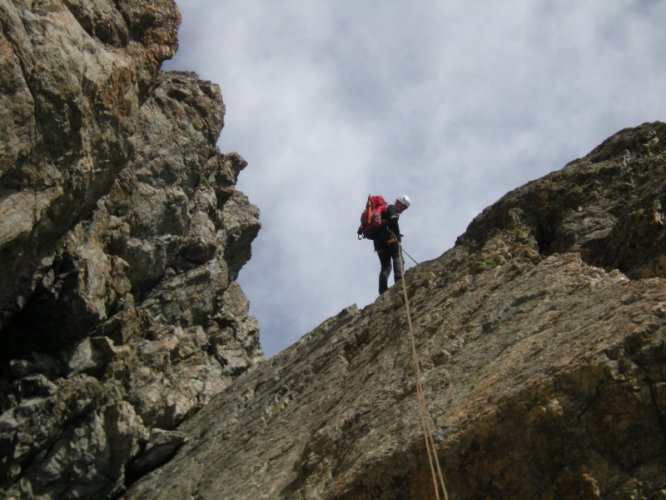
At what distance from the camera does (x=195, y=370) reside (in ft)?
62.5

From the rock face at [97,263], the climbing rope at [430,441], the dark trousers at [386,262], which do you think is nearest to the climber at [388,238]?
the dark trousers at [386,262]

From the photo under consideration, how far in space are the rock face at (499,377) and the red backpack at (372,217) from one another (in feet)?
8.28

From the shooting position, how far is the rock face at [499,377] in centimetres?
711

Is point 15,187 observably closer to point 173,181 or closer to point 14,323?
point 14,323

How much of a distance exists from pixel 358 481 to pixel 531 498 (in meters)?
2.13

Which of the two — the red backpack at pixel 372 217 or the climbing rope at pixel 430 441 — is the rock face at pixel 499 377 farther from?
the red backpack at pixel 372 217

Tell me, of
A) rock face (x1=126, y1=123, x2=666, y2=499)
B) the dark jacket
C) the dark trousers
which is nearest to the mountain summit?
rock face (x1=126, y1=123, x2=666, y2=499)

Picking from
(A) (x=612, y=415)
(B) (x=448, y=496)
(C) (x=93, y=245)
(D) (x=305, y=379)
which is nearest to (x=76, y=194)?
(C) (x=93, y=245)

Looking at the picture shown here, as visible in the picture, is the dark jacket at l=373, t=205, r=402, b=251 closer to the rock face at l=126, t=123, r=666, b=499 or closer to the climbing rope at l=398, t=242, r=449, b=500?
the rock face at l=126, t=123, r=666, b=499

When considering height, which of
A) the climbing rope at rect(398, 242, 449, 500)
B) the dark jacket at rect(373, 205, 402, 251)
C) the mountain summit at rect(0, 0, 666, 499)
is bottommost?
the climbing rope at rect(398, 242, 449, 500)

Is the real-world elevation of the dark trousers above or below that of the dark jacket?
below

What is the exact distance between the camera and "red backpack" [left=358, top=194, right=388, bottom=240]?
1816 centimetres

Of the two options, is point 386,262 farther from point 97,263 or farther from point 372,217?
point 97,263

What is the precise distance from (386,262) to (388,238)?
0.63m
